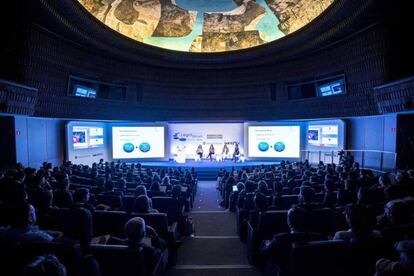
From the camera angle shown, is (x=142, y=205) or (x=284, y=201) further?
(x=284, y=201)

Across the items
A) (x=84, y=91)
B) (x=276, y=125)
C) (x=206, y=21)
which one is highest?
(x=206, y=21)

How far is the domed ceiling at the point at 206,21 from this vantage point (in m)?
13.9

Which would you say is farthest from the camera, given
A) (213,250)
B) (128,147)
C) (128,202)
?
(128,147)

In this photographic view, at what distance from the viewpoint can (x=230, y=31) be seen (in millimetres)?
17047

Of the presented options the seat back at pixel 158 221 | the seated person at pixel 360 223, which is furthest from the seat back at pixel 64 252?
the seated person at pixel 360 223

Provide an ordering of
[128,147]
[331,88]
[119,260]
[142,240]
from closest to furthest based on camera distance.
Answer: [119,260] < [142,240] < [331,88] < [128,147]

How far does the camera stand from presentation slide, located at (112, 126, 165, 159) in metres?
17.5

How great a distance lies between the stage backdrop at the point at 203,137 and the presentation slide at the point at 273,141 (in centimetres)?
97

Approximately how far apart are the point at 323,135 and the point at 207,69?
866 cm

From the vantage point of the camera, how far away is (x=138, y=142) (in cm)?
1780

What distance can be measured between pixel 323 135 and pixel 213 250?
12995mm

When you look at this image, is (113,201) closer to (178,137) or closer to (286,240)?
(286,240)

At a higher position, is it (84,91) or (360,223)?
(84,91)

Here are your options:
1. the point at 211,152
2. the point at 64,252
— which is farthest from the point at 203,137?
the point at 64,252
